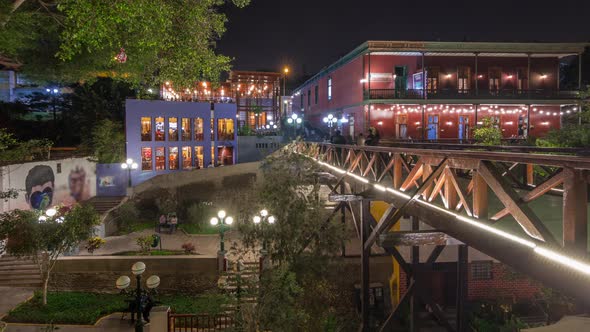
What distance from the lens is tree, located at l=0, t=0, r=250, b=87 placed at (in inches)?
409

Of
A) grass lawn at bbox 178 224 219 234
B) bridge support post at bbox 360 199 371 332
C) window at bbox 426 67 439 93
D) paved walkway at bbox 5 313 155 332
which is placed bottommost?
paved walkway at bbox 5 313 155 332

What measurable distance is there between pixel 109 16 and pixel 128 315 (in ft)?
32.6

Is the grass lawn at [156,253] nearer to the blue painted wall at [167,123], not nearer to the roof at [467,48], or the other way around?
the blue painted wall at [167,123]

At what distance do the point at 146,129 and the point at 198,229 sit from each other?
42.6ft

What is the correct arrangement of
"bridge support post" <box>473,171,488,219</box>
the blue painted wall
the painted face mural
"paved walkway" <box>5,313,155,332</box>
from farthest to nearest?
the blue painted wall, the painted face mural, "paved walkway" <box>5,313,155,332</box>, "bridge support post" <box>473,171,488,219</box>

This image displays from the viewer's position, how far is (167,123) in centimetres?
3656

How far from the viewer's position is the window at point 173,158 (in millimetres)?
36719

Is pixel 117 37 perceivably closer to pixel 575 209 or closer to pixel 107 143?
pixel 575 209

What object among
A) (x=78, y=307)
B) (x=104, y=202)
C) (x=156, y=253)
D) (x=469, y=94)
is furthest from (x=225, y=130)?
(x=78, y=307)

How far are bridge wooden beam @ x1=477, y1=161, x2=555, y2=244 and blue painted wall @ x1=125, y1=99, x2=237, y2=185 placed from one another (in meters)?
33.5

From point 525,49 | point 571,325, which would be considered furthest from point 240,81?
point 571,325

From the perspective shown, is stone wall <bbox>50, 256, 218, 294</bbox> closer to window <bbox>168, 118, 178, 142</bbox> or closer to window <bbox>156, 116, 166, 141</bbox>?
window <bbox>156, 116, 166, 141</bbox>

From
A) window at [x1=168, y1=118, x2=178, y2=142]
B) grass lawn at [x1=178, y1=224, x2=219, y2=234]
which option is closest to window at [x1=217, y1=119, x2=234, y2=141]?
window at [x1=168, y1=118, x2=178, y2=142]

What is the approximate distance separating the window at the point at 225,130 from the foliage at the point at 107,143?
846 cm
